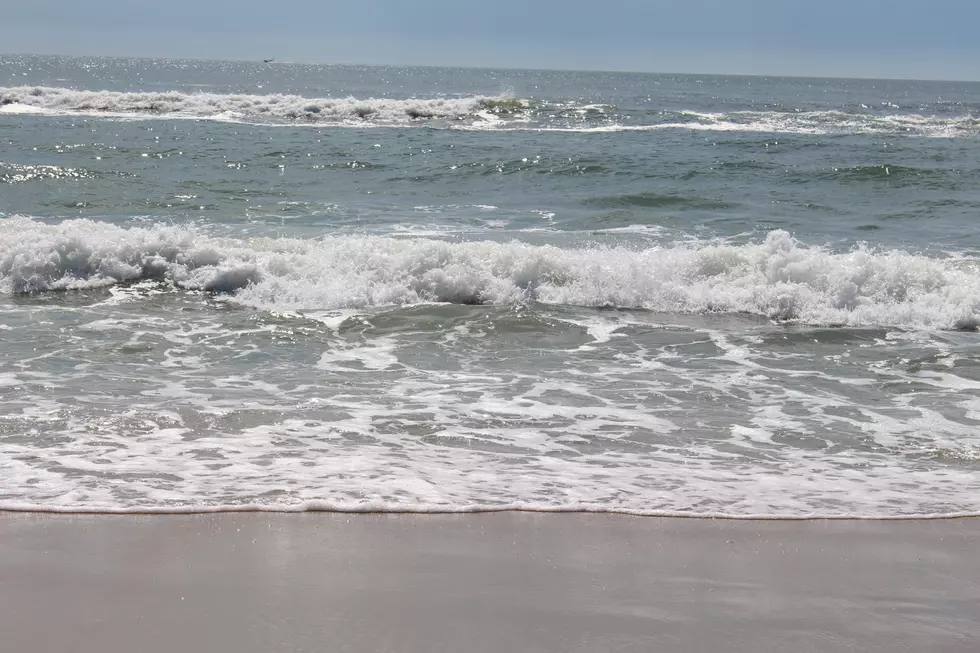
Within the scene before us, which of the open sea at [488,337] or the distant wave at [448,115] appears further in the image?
the distant wave at [448,115]

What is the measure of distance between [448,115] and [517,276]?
28955mm

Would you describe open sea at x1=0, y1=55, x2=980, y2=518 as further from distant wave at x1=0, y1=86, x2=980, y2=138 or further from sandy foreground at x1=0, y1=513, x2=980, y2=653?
distant wave at x1=0, y1=86, x2=980, y2=138

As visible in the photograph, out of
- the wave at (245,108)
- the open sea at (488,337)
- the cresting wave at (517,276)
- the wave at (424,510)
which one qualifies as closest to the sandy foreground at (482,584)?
the wave at (424,510)

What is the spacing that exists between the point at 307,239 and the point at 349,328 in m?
4.36

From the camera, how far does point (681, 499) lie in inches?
185

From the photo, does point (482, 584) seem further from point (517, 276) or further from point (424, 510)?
point (517, 276)

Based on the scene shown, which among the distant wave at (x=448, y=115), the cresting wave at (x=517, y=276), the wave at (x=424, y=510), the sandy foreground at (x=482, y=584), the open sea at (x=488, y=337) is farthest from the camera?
the distant wave at (x=448, y=115)

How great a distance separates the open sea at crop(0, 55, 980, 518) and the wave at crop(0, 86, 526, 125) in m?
15.5

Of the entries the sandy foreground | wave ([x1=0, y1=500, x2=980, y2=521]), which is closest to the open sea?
wave ([x1=0, y1=500, x2=980, y2=521])

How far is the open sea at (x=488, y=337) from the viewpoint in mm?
4930

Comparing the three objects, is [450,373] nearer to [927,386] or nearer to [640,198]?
[927,386]

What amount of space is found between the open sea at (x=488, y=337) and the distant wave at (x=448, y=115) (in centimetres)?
1335

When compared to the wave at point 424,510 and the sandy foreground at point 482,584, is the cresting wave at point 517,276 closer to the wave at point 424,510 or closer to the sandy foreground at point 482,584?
the wave at point 424,510

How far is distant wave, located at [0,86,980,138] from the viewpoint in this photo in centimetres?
3466
